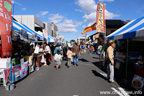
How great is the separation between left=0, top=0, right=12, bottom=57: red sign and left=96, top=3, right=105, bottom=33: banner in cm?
766

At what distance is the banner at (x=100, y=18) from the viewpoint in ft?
35.2

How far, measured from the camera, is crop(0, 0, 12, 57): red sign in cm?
416

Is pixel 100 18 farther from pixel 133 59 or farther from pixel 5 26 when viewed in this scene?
pixel 5 26

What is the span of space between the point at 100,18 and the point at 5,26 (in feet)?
30.0

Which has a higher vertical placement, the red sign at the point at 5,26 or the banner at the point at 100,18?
the banner at the point at 100,18

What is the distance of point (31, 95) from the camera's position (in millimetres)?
3803

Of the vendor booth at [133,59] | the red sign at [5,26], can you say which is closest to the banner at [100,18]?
the vendor booth at [133,59]

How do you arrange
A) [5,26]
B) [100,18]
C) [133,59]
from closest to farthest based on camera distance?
[5,26] < [133,59] < [100,18]

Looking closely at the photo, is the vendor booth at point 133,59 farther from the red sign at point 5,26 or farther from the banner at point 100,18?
the red sign at point 5,26

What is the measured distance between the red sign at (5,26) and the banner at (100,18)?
766 centimetres

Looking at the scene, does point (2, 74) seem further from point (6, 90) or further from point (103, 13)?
point (103, 13)

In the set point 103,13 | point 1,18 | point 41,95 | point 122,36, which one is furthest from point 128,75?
point 103,13

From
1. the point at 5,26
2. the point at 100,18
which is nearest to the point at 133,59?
the point at 5,26

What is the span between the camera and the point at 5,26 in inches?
170
